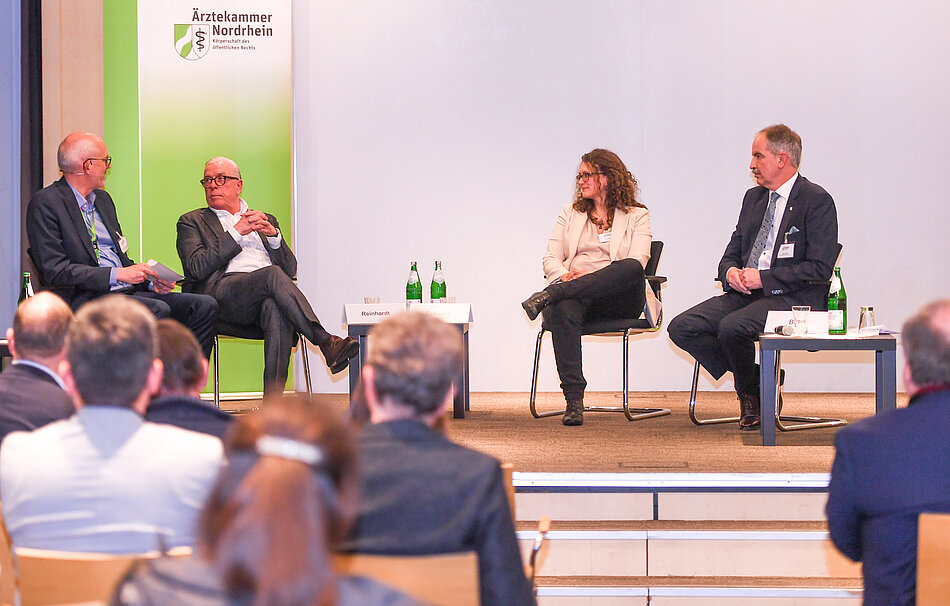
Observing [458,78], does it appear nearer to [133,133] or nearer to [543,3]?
[543,3]

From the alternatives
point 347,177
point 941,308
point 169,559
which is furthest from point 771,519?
point 347,177

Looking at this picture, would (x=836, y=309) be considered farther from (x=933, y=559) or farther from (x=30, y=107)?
(x=30, y=107)

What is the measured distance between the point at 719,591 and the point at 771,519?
15.7 inches

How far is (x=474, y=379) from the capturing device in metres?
6.59

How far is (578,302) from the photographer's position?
483 centimetres

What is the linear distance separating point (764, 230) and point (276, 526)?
4.20 meters

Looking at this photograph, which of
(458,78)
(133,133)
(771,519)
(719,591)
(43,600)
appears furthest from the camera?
(458,78)

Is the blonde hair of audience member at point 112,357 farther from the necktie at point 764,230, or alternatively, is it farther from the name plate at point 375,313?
the necktie at point 764,230

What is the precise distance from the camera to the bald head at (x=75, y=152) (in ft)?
15.4

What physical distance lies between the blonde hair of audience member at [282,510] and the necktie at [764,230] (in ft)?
13.3

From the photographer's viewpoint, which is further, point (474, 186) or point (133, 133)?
point (474, 186)

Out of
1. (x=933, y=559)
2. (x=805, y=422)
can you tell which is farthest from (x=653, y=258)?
(x=933, y=559)

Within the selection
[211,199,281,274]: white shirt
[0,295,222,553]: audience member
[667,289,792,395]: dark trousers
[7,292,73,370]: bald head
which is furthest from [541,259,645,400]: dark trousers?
[0,295,222,553]: audience member

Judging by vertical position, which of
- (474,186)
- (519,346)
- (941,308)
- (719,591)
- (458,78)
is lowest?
(719,591)
